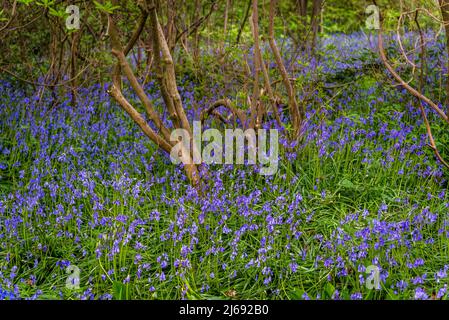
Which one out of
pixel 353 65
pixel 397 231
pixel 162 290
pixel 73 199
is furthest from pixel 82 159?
pixel 353 65

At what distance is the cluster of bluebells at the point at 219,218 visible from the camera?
12.0 feet

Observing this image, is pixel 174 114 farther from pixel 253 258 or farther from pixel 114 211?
pixel 253 258

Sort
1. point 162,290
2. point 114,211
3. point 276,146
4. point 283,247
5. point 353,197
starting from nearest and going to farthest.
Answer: point 162,290
point 283,247
point 114,211
point 353,197
point 276,146

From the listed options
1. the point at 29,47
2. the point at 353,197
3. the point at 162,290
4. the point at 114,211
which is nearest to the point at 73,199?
the point at 114,211

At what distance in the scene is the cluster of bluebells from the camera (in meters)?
3.65

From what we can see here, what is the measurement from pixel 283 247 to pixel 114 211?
113cm

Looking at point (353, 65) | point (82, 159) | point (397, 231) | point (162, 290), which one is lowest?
point (162, 290)

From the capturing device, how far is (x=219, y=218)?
4.28 metres

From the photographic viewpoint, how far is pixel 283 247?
393 cm

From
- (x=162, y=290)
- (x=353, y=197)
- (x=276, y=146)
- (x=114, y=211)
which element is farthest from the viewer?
(x=276, y=146)

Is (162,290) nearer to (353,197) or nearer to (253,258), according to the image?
(253,258)

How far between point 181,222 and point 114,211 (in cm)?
51

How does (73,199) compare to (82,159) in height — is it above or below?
below

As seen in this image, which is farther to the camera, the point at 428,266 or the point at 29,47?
the point at 29,47
